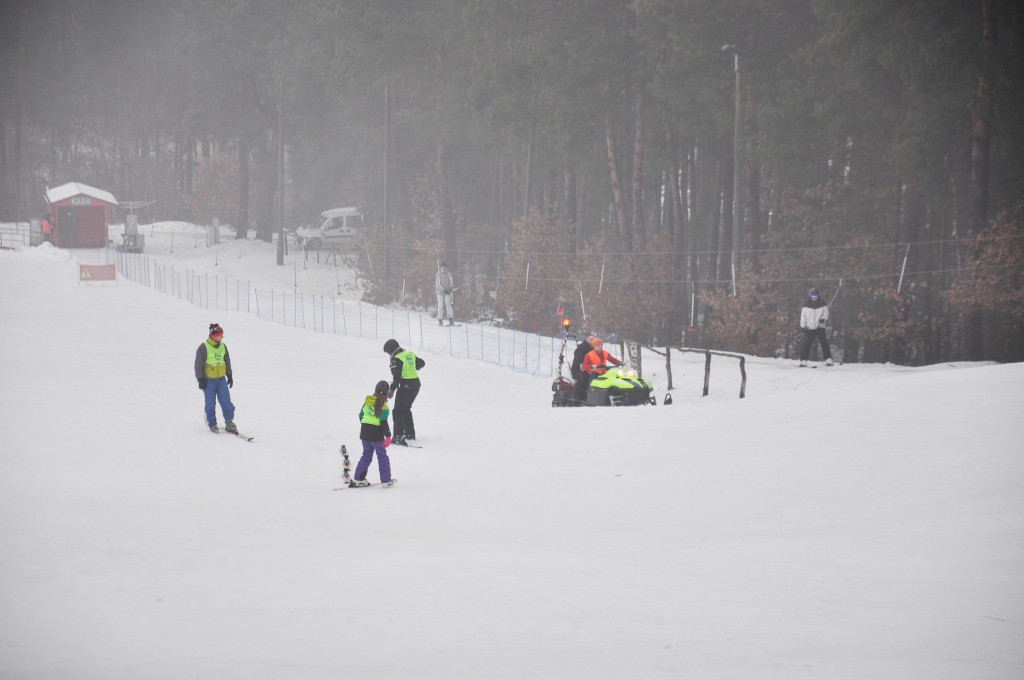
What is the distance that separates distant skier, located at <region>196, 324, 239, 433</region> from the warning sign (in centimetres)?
2572

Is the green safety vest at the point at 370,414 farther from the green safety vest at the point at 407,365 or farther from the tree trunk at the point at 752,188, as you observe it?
the tree trunk at the point at 752,188

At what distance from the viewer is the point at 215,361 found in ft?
52.5

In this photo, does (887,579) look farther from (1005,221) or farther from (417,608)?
(1005,221)

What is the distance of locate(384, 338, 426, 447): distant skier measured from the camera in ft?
51.7

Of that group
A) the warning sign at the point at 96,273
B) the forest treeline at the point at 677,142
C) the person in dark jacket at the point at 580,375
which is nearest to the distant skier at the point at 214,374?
the person in dark jacket at the point at 580,375

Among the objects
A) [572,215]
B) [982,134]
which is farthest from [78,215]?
[982,134]

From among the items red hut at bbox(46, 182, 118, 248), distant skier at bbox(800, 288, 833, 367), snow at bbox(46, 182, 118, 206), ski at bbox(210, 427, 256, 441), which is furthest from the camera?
red hut at bbox(46, 182, 118, 248)

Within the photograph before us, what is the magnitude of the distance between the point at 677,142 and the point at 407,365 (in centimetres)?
2707

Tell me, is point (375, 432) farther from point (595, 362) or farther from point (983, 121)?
point (983, 121)

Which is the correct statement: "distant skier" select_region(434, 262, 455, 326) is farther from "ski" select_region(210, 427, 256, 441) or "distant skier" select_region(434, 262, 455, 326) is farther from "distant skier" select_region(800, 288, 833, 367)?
"ski" select_region(210, 427, 256, 441)

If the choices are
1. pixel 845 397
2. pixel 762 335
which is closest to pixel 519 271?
pixel 762 335


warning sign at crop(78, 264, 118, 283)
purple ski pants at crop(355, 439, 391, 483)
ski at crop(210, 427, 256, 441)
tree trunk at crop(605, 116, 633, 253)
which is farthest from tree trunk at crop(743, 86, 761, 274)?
warning sign at crop(78, 264, 118, 283)

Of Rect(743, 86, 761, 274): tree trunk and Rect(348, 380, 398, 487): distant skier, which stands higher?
Rect(743, 86, 761, 274): tree trunk

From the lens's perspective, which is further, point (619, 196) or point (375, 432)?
point (619, 196)
